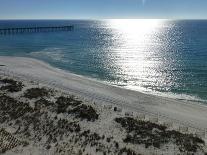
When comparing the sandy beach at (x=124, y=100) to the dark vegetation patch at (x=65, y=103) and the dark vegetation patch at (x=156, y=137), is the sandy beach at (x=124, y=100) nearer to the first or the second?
the dark vegetation patch at (x=156, y=137)

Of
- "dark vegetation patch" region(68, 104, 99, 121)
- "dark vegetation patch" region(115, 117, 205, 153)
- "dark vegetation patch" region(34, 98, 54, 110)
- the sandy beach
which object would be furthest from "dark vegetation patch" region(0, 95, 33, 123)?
"dark vegetation patch" region(115, 117, 205, 153)

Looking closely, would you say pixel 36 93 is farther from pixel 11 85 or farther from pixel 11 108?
pixel 11 108

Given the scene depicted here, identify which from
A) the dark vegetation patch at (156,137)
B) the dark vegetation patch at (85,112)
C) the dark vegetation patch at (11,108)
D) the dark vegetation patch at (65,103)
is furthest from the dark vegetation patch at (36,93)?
the dark vegetation patch at (156,137)

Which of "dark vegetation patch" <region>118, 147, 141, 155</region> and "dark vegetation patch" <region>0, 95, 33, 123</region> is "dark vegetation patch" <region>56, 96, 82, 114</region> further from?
"dark vegetation patch" <region>118, 147, 141, 155</region>

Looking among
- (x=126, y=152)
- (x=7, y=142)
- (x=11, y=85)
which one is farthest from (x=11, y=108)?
(x=126, y=152)

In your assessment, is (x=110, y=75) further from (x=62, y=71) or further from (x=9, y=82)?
(x=9, y=82)

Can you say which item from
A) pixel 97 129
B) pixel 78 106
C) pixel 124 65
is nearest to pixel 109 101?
pixel 78 106

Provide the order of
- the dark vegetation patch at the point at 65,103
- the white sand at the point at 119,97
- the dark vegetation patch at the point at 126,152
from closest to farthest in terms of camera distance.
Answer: the dark vegetation patch at the point at 126,152, the dark vegetation patch at the point at 65,103, the white sand at the point at 119,97
